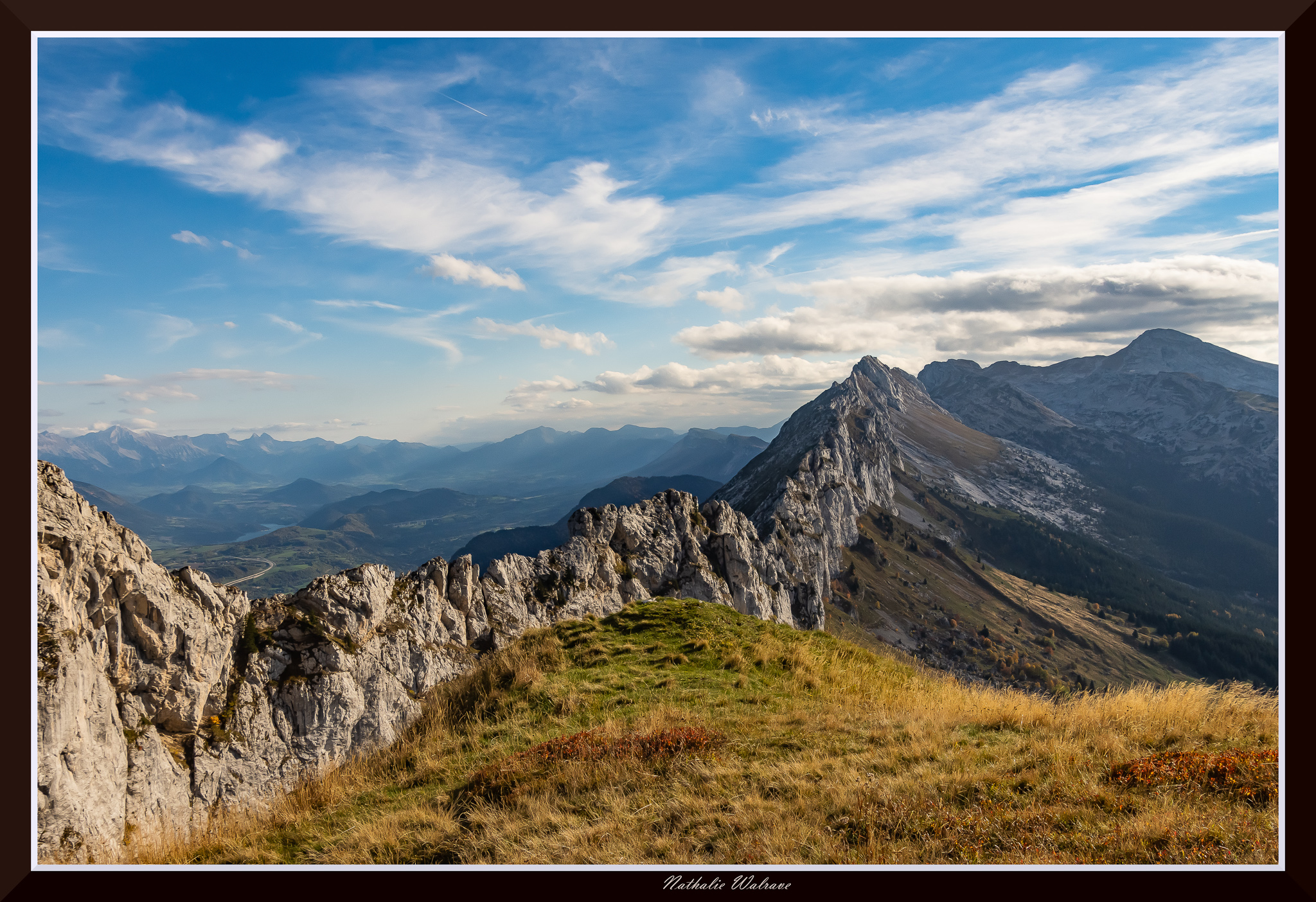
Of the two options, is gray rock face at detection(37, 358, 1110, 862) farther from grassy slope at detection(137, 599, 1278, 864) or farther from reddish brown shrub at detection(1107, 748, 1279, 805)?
reddish brown shrub at detection(1107, 748, 1279, 805)

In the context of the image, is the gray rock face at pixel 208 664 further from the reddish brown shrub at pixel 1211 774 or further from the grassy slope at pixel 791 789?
the reddish brown shrub at pixel 1211 774

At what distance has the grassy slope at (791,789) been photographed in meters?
7.32

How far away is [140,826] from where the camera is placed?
1574 centimetres

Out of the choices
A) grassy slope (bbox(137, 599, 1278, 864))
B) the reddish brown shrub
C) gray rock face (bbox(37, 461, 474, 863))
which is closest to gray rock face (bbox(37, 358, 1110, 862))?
gray rock face (bbox(37, 461, 474, 863))

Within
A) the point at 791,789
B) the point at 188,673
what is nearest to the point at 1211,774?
the point at 791,789

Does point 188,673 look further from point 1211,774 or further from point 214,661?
point 1211,774

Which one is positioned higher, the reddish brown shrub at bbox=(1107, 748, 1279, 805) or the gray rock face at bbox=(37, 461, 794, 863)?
the reddish brown shrub at bbox=(1107, 748, 1279, 805)

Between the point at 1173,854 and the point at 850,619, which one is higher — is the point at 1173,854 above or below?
above

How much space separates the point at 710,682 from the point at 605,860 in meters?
8.71

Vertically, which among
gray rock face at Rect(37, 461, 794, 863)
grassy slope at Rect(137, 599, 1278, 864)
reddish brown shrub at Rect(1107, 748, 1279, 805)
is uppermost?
reddish brown shrub at Rect(1107, 748, 1279, 805)

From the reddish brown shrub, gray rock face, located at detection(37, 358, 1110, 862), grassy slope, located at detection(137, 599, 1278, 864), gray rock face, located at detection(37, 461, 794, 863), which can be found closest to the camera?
grassy slope, located at detection(137, 599, 1278, 864)

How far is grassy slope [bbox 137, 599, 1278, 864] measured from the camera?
7.32m
